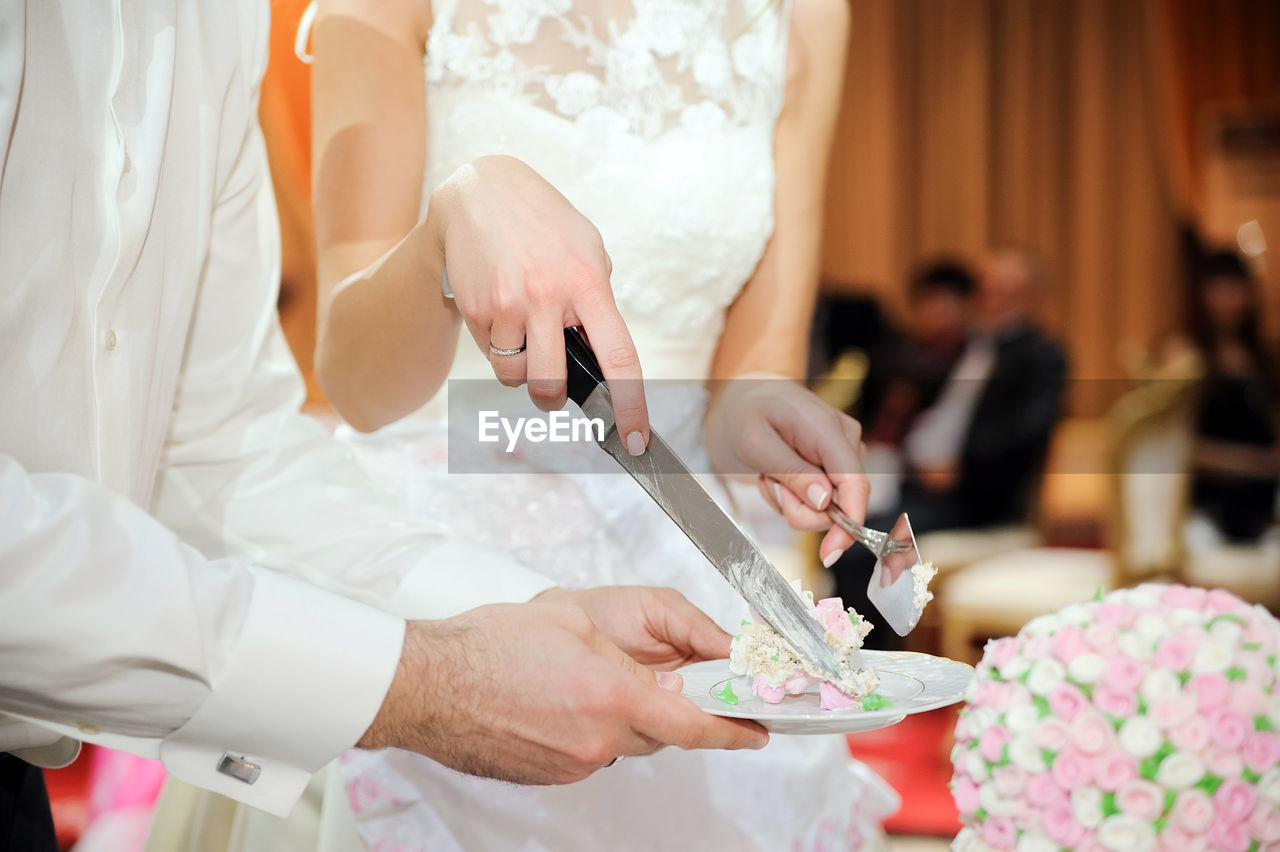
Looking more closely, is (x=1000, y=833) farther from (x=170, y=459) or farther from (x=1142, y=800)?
(x=170, y=459)

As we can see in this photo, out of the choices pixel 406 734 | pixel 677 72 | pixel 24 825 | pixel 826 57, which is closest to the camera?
pixel 406 734

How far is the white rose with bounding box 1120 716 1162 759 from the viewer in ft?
2.04

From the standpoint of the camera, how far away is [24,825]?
2.88 ft

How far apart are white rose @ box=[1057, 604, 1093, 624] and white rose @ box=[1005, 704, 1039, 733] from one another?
6 centimetres

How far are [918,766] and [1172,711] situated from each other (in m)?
2.54

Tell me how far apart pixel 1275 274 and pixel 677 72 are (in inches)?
251

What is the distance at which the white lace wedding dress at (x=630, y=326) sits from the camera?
1035 millimetres

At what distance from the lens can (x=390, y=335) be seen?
3.36 ft

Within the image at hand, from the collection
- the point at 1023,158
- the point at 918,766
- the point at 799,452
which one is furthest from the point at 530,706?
the point at 1023,158

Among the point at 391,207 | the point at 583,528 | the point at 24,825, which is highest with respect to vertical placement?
the point at 391,207

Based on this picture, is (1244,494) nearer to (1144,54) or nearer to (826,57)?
(826,57)

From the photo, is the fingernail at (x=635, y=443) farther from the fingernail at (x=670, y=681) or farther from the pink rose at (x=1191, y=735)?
the pink rose at (x=1191, y=735)

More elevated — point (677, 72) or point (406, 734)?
point (677, 72)

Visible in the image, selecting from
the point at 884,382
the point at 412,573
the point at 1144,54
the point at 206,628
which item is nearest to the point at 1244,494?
the point at 884,382
